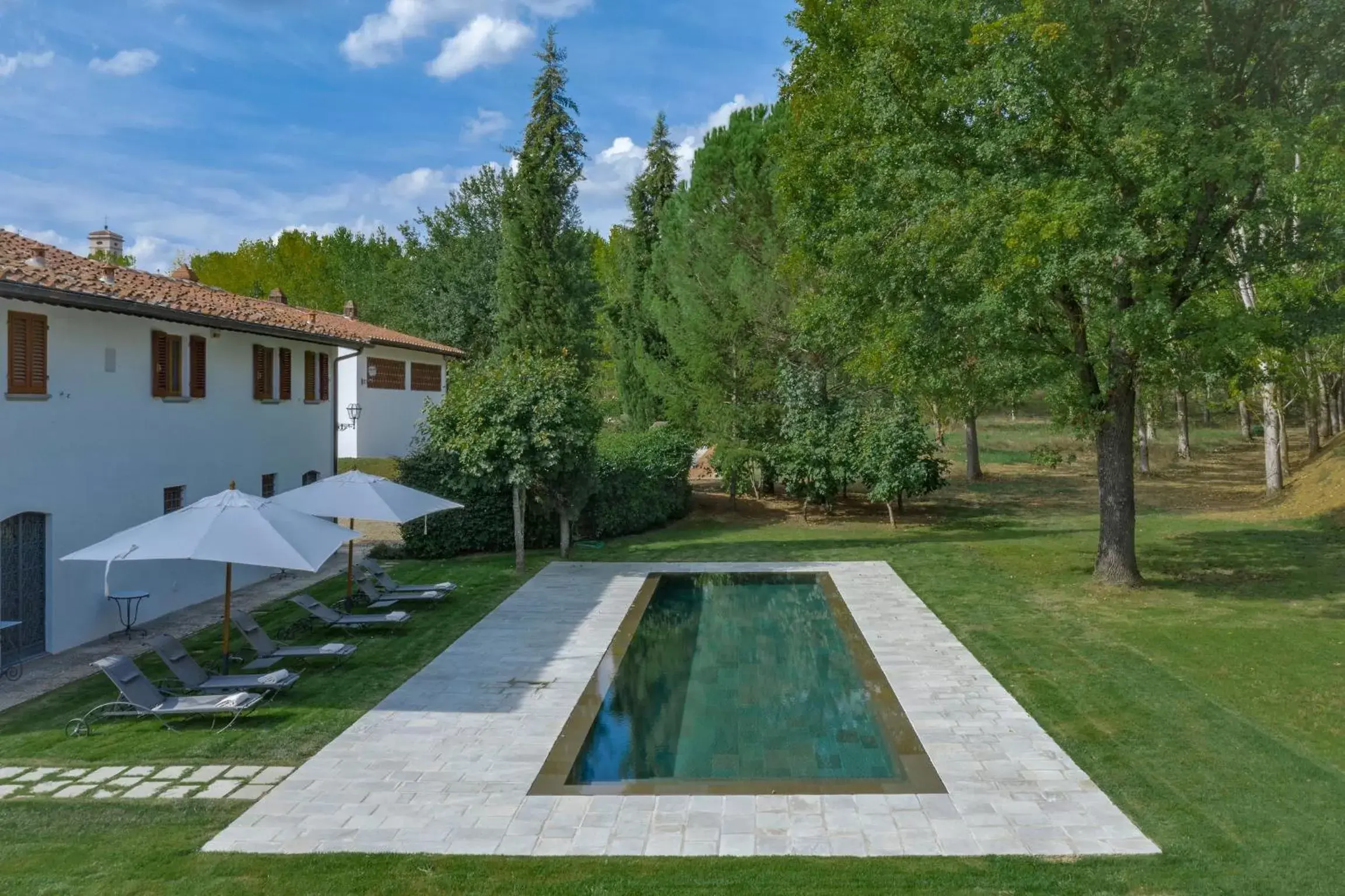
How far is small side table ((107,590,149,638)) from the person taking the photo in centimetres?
1454

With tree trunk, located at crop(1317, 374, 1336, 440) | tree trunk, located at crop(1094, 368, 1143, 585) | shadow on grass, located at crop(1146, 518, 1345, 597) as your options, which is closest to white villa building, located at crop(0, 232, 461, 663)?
tree trunk, located at crop(1094, 368, 1143, 585)

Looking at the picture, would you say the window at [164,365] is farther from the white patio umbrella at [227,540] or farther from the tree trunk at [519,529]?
the tree trunk at [519,529]

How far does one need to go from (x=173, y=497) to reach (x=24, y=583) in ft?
12.8

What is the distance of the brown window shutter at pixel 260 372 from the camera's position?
19469 mm

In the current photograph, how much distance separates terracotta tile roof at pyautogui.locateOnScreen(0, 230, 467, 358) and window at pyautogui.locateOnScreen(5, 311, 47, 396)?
0.66 m

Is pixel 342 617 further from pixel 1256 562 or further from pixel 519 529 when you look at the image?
pixel 1256 562

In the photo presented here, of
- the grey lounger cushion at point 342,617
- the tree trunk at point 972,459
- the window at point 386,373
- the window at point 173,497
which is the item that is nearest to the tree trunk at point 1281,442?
the tree trunk at point 972,459

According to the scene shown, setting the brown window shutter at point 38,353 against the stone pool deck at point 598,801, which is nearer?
the stone pool deck at point 598,801

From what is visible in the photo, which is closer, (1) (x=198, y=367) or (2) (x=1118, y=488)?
(1) (x=198, y=367)

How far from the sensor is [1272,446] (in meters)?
30.0

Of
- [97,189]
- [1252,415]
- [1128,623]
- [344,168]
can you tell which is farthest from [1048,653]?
[1252,415]

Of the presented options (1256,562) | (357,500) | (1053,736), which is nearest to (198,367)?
(357,500)

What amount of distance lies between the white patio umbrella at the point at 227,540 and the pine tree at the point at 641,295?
20.0 meters

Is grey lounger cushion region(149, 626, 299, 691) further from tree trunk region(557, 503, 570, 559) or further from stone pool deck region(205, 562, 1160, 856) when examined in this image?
tree trunk region(557, 503, 570, 559)
